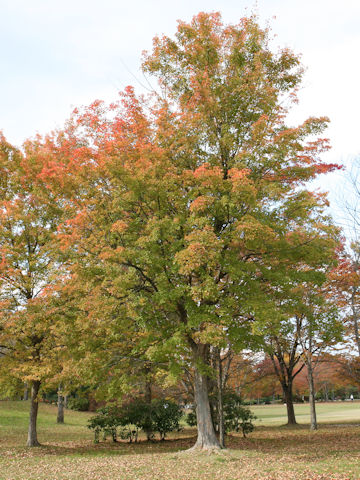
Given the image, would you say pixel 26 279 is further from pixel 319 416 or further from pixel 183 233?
pixel 319 416

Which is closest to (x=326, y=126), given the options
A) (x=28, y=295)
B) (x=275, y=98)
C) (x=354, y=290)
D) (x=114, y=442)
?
(x=275, y=98)

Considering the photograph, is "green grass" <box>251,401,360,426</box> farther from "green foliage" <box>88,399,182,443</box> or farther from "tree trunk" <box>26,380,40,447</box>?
"tree trunk" <box>26,380,40,447</box>

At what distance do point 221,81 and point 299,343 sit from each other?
16.6m

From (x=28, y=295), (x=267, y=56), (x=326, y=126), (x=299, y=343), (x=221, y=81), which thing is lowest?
(x=299, y=343)

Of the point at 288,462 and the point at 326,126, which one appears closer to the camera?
the point at 288,462

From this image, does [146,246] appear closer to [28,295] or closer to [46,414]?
[28,295]

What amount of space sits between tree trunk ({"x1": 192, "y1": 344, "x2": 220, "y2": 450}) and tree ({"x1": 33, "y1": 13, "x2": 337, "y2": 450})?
0.04 meters

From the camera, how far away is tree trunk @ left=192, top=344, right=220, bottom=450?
40.1 ft

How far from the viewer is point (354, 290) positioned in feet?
68.5

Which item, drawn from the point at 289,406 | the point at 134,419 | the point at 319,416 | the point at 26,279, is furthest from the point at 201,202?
the point at 319,416

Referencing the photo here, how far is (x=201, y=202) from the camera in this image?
10695 mm

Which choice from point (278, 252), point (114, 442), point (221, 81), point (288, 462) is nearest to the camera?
point (288, 462)

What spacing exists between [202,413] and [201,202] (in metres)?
6.92

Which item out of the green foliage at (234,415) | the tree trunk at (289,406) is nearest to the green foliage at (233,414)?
the green foliage at (234,415)
